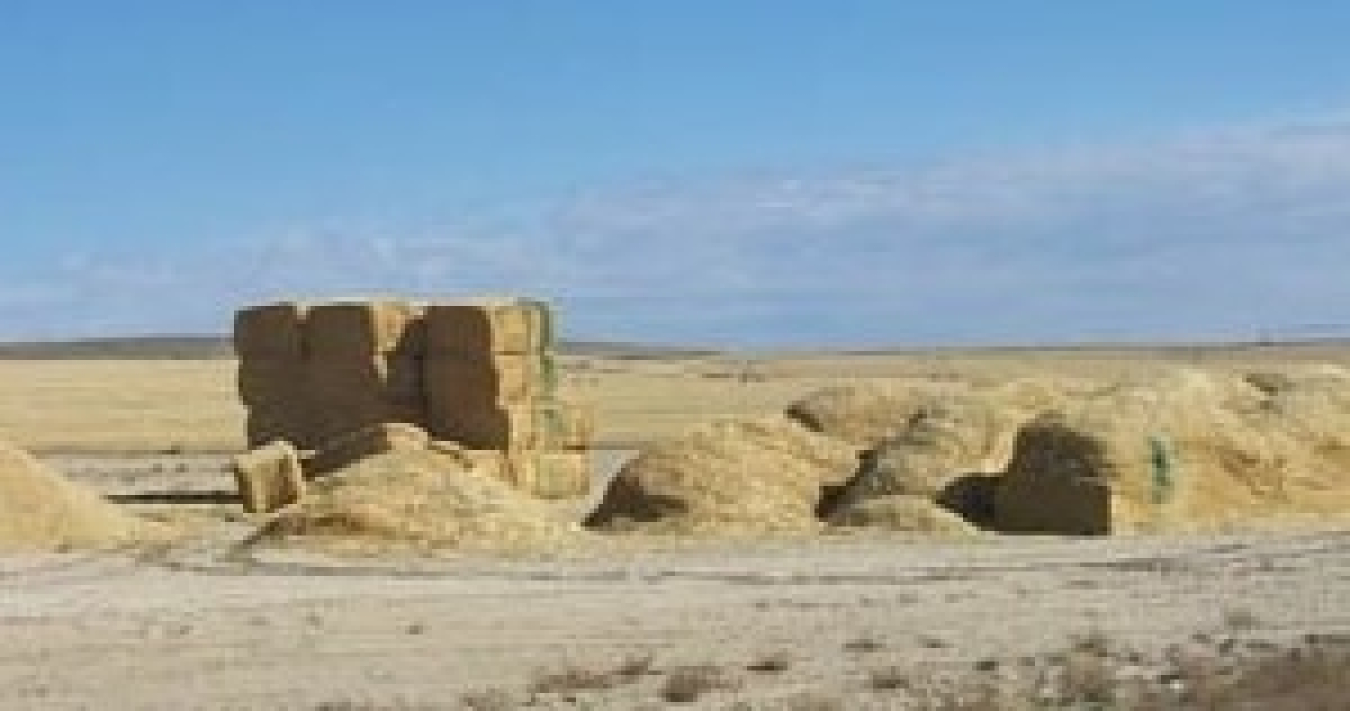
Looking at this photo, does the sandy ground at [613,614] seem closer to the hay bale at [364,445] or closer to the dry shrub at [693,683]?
the dry shrub at [693,683]

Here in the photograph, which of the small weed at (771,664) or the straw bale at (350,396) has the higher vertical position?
the straw bale at (350,396)

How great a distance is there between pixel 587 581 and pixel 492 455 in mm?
16711

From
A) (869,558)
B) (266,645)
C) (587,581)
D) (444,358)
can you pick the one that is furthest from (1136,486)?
(444,358)

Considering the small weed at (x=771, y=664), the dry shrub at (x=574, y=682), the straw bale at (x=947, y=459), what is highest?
the straw bale at (x=947, y=459)

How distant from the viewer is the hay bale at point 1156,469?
2886 cm

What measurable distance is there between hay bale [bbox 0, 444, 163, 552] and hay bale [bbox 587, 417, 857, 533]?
5529 mm

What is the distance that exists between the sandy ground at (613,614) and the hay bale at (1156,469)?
4.22ft

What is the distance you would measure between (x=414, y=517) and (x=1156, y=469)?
777 cm

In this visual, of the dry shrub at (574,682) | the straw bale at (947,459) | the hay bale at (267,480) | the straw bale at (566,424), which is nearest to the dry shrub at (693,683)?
the dry shrub at (574,682)

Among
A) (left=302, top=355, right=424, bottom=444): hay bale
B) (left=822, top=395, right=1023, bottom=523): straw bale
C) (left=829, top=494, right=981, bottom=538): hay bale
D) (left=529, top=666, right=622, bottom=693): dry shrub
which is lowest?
(left=529, top=666, right=622, bottom=693): dry shrub

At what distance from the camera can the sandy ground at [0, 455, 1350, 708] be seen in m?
17.6

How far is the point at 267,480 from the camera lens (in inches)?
1457

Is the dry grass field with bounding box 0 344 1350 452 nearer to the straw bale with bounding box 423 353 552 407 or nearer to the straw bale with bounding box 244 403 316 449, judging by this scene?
the straw bale with bounding box 423 353 552 407

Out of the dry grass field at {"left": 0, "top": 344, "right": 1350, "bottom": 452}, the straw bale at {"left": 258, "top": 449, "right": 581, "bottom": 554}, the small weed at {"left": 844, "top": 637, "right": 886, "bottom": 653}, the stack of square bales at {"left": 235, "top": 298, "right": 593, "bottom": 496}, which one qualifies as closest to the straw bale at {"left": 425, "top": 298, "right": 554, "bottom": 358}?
the stack of square bales at {"left": 235, "top": 298, "right": 593, "bottom": 496}
